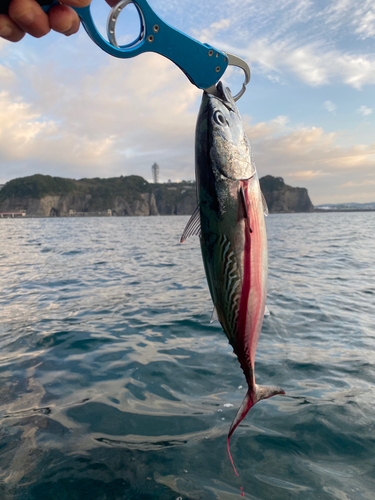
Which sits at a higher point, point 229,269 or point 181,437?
point 229,269

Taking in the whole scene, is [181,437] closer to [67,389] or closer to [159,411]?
[159,411]

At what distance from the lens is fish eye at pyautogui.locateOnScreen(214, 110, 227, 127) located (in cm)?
203

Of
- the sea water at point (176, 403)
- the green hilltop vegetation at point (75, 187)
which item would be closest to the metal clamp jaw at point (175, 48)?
the sea water at point (176, 403)

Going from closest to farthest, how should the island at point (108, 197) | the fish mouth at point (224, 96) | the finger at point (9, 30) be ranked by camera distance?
the fish mouth at point (224, 96) < the finger at point (9, 30) < the island at point (108, 197)

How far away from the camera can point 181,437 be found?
3879mm

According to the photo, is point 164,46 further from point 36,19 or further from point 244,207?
point 244,207

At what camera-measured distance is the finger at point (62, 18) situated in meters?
2.31

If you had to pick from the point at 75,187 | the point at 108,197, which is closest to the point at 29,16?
the point at 108,197

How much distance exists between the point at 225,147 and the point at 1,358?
6.18 meters

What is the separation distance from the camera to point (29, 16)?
2256 mm

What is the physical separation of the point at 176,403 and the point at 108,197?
175m

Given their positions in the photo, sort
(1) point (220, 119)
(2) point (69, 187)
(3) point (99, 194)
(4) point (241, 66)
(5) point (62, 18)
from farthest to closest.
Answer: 1. (3) point (99, 194)
2. (2) point (69, 187)
3. (4) point (241, 66)
4. (5) point (62, 18)
5. (1) point (220, 119)

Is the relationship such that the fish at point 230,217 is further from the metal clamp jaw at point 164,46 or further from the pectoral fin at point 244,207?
the metal clamp jaw at point 164,46

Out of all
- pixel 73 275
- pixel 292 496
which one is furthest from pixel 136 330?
pixel 73 275
